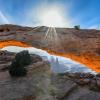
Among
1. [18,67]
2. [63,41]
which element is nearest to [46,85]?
[18,67]

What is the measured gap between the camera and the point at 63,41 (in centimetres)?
3553

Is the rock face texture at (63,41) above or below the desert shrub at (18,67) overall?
above

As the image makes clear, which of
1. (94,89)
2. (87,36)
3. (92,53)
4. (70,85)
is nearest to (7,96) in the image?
(70,85)

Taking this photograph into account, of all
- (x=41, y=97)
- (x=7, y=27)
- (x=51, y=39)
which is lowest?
(x=41, y=97)

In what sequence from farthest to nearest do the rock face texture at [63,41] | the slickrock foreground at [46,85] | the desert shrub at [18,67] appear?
the rock face texture at [63,41]
the desert shrub at [18,67]
the slickrock foreground at [46,85]

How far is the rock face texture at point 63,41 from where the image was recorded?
105 ft

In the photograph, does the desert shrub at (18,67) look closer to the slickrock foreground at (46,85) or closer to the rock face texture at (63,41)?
the slickrock foreground at (46,85)

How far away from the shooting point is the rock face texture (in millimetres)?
32128

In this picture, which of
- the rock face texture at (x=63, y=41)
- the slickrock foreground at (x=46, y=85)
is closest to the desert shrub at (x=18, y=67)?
the slickrock foreground at (x=46, y=85)

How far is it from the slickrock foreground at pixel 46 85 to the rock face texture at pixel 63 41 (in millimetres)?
12922

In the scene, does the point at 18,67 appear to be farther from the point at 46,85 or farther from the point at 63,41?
the point at 63,41

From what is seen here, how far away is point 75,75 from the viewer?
57.5 feet

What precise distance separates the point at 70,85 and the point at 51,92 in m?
1.88

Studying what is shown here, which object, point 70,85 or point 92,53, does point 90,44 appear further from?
point 70,85
